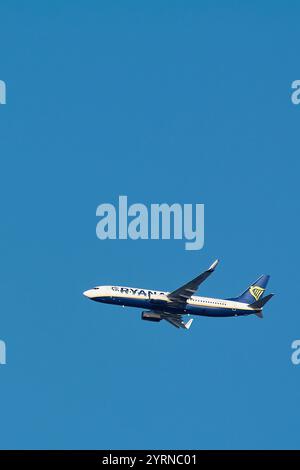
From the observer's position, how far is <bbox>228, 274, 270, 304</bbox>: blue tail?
556 ft

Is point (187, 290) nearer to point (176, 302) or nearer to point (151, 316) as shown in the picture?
point (176, 302)

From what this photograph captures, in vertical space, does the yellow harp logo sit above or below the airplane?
above

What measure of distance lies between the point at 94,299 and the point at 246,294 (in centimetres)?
2165

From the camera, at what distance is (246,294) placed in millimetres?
170125

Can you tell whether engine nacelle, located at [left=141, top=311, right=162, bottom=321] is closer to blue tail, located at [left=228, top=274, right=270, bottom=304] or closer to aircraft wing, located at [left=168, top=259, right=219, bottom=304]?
aircraft wing, located at [left=168, top=259, right=219, bottom=304]

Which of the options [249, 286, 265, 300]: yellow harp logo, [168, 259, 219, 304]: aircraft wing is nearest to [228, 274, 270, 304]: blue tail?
[249, 286, 265, 300]: yellow harp logo

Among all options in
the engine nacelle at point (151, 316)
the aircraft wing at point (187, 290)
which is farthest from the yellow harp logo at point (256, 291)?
the engine nacelle at point (151, 316)

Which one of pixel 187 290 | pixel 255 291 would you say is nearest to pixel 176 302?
pixel 187 290

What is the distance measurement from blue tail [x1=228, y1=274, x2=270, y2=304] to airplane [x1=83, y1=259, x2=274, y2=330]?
0.76 meters
